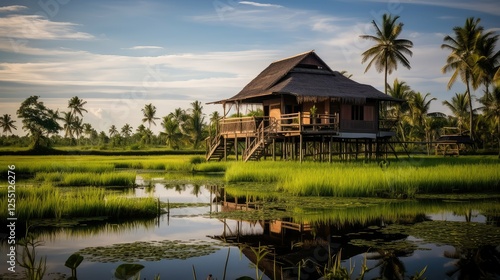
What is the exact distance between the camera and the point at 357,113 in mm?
32344

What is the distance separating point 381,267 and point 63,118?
269 ft

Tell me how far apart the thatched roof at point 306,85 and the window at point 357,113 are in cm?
132

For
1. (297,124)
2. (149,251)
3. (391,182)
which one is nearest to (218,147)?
(297,124)

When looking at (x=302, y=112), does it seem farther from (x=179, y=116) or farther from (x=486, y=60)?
(x=179, y=116)

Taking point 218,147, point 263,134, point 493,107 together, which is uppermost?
point 493,107

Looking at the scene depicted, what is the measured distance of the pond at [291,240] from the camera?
707cm

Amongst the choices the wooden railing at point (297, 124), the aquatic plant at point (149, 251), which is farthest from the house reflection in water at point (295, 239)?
the wooden railing at point (297, 124)

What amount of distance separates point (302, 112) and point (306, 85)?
73.8 inches

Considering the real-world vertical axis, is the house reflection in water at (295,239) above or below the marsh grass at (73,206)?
below

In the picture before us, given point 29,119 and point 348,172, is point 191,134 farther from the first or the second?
point 348,172

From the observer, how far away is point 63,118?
8150cm

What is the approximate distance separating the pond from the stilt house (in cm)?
1412

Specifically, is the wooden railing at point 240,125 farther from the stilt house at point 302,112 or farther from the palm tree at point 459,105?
the palm tree at point 459,105

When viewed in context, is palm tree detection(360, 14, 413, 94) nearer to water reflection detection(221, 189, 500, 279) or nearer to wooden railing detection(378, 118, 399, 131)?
wooden railing detection(378, 118, 399, 131)
